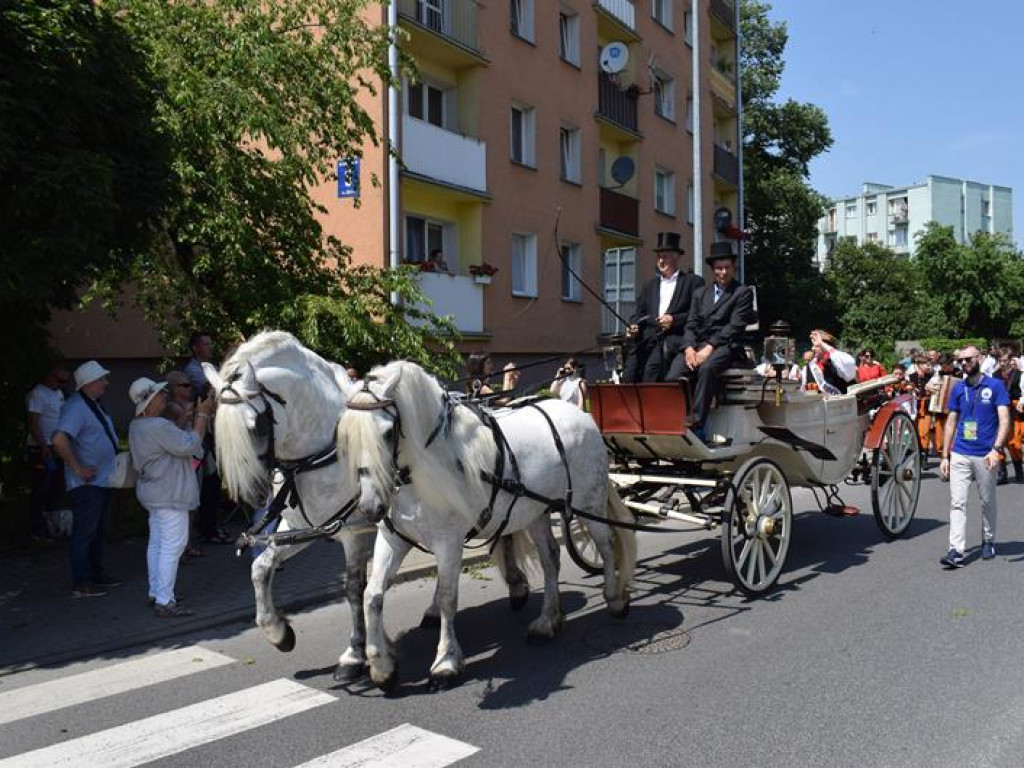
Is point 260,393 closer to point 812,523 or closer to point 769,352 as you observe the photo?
Answer: point 769,352

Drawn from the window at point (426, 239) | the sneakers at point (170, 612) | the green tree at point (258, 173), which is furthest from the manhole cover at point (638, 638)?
the window at point (426, 239)

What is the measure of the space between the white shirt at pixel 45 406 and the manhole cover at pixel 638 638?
589cm

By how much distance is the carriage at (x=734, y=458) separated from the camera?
6.88 m

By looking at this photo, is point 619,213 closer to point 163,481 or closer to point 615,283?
point 615,283

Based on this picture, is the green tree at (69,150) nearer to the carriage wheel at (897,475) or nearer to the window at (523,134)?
the carriage wheel at (897,475)

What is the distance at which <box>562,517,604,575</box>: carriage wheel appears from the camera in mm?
7031

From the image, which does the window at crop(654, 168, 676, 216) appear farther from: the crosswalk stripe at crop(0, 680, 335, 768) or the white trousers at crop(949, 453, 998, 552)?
the crosswalk stripe at crop(0, 680, 335, 768)

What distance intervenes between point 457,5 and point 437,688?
1602 cm

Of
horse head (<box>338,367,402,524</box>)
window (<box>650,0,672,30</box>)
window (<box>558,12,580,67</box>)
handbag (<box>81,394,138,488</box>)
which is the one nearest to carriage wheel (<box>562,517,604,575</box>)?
horse head (<box>338,367,402,524</box>)

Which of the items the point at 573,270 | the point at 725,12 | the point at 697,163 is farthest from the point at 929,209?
the point at 697,163

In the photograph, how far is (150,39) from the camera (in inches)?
379

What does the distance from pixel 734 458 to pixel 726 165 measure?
27137mm

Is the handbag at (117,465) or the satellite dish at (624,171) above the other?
the satellite dish at (624,171)

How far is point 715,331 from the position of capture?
7309mm
